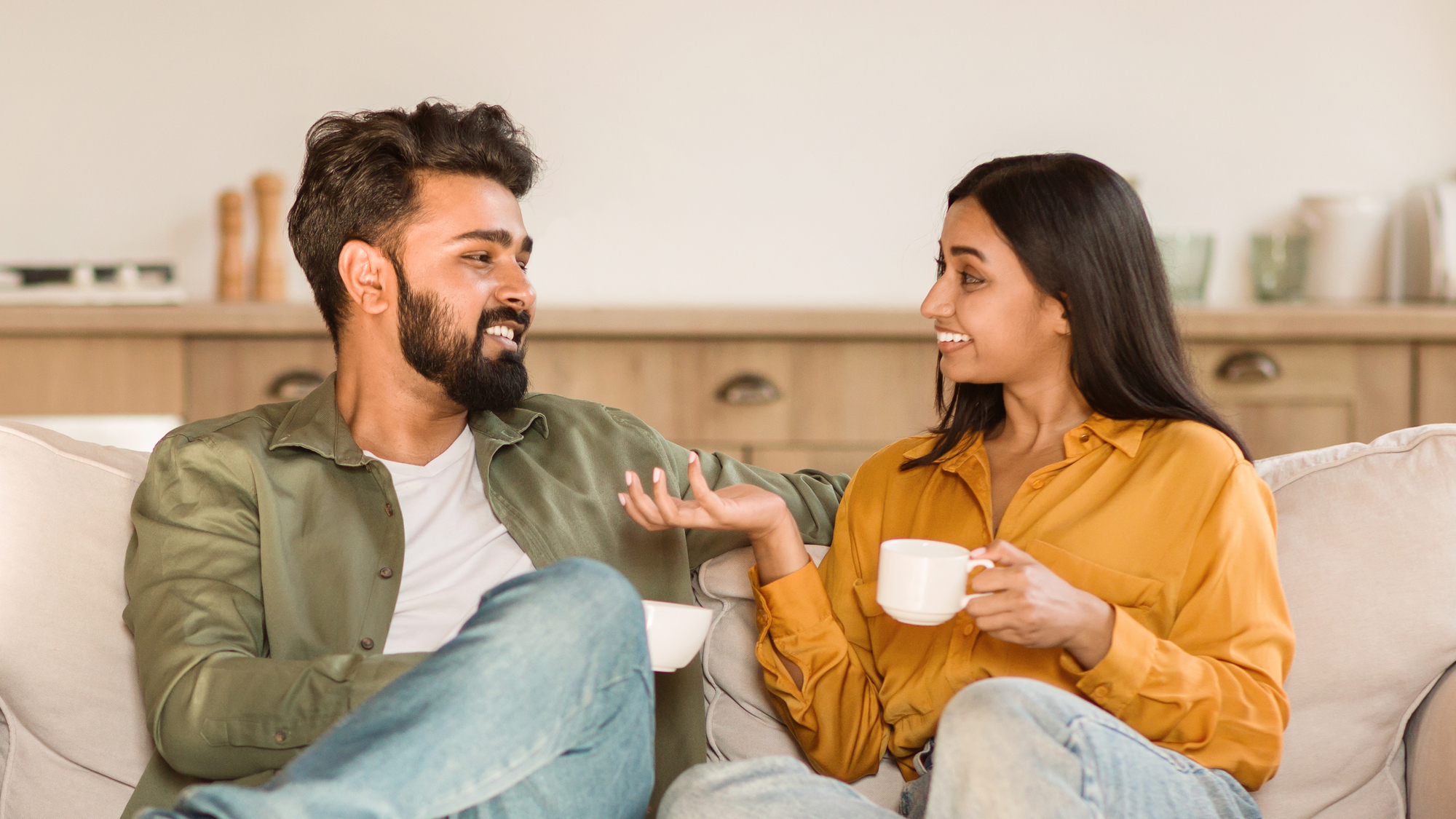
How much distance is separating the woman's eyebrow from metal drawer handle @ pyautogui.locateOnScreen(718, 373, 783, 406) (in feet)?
4.28

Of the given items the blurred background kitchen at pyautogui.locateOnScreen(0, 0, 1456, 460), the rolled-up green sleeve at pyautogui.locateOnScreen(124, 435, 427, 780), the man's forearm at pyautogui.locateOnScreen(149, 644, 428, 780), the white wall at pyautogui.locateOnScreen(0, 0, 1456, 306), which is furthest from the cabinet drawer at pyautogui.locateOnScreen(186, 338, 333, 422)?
the man's forearm at pyautogui.locateOnScreen(149, 644, 428, 780)

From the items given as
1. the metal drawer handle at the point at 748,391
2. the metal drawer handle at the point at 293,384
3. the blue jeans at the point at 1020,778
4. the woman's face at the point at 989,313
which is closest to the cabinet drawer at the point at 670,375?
the metal drawer handle at the point at 748,391

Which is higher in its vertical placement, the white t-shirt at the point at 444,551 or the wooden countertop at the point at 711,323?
the wooden countertop at the point at 711,323

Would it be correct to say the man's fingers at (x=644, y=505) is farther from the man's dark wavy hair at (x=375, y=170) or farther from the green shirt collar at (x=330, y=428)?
the man's dark wavy hair at (x=375, y=170)

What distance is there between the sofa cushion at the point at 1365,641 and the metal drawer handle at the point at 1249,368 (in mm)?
1318

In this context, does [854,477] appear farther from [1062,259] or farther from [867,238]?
[867,238]

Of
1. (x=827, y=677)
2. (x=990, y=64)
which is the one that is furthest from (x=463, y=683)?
(x=990, y=64)

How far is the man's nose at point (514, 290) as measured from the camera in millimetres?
1589

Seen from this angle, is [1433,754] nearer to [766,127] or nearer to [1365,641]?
[1365,641]

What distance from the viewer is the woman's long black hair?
1.35 m

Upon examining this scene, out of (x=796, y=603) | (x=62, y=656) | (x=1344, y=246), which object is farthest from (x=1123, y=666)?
(x=1344, y=246)

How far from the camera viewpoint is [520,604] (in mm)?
1079

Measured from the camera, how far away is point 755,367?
271 centimetres

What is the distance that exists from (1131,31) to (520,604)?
2.75 metres
